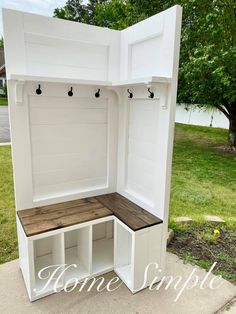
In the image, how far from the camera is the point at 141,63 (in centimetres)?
189

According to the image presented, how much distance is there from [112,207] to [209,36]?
419 cm

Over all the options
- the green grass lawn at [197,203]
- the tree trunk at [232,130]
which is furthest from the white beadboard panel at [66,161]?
the tree trunk at [232,130]

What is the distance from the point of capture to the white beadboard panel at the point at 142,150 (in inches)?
73.7

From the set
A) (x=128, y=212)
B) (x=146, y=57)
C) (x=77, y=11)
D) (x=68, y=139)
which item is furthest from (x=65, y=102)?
(x=77, y=11)

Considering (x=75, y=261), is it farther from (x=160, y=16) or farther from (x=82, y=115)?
(x=160, y=16)

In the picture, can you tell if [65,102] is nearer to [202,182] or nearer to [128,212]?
[128,212]

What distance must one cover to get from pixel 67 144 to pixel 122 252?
3.21 feet

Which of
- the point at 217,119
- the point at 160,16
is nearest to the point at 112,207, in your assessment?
the point at 160,16

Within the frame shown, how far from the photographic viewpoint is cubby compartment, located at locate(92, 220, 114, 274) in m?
2.02

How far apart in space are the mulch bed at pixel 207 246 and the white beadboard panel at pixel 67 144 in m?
0.95

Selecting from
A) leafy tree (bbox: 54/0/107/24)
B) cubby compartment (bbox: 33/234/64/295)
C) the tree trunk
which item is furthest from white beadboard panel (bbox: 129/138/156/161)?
leafy tree (bbox: 54/0/107/24)

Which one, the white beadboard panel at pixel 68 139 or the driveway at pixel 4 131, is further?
the driveway at pixel 4 131

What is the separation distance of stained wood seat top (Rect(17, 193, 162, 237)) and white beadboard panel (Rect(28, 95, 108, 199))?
0.47 ft

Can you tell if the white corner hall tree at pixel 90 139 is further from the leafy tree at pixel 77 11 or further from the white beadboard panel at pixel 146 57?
the leafy tree at pixel 77 11
